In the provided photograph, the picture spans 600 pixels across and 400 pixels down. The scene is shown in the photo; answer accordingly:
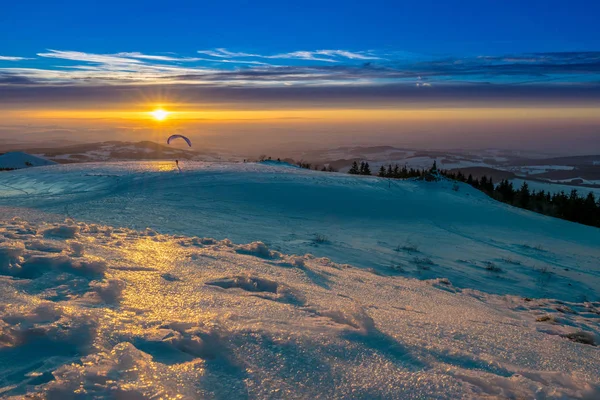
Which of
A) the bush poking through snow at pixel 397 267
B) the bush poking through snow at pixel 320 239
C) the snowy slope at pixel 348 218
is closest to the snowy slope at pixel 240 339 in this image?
the bush poking through snow at pixel 397 267

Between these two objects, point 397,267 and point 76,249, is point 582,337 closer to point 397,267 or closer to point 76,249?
point 397,267

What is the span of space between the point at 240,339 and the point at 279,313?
38.3 inches

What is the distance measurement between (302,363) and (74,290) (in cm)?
283

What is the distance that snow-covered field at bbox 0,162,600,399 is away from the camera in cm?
309

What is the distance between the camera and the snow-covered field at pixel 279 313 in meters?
3.09

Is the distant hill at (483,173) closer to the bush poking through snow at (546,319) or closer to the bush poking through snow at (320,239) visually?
the bush poking through snow at (320,239)

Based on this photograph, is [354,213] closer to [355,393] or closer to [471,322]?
[471,322]

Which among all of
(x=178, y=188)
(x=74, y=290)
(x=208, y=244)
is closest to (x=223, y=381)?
(x=74, y=290)

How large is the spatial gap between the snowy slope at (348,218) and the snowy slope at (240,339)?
395cm

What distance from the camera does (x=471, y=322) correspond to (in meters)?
5.32

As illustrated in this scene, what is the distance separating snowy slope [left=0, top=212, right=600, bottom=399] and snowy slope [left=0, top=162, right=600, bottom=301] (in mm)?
3954

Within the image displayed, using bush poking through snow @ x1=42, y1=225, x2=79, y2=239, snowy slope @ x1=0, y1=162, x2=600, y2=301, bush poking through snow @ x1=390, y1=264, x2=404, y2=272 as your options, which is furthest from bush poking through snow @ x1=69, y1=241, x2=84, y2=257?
bush poking through snow @ x1=390, y1=264, x2=404, y2=272

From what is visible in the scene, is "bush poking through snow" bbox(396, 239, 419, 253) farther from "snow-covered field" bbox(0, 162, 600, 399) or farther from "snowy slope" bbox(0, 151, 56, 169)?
"snowy slope" bbox(0, 151, 56, 169)

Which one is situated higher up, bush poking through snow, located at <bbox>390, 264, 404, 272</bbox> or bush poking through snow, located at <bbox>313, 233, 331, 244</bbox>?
bush poking through snow, located at <bbox>313, 233, 331, 244</bbox>
